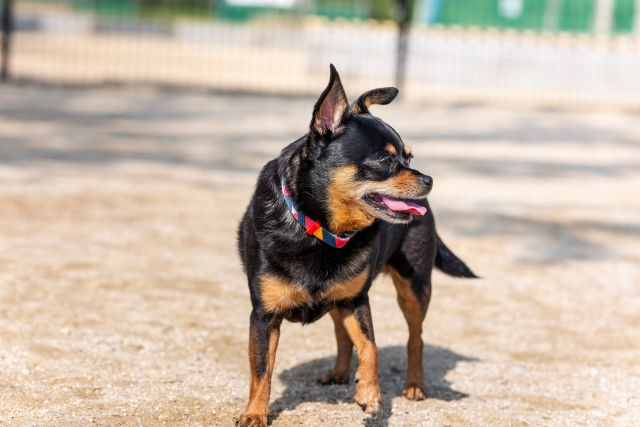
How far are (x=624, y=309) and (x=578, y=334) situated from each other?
2.82ft

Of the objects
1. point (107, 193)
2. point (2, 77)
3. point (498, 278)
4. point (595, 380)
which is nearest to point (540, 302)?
point (498, 278)

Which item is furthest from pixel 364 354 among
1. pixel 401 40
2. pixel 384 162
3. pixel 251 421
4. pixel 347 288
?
pixel 401 40

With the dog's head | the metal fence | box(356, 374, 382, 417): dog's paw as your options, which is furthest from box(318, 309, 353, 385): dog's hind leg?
the metal fence

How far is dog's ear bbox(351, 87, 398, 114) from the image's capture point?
443cm

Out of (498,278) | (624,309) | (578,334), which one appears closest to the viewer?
(578,334)

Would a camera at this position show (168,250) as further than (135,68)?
No

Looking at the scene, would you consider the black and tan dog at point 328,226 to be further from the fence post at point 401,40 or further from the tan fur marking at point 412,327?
the fence post at point 401,40

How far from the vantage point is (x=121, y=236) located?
7.99 m

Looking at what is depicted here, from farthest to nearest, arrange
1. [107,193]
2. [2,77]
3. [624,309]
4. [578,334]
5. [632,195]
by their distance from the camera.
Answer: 1. [2,77]
2. [632,195]
3. [107,193]
4. [624,309]
5. [578,334]

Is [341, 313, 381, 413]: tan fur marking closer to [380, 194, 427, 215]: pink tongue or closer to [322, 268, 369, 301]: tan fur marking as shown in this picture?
[322, 268, 369, 301]: tan fur marking

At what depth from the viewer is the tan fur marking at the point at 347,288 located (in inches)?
163

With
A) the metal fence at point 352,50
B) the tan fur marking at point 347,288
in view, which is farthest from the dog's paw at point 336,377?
the metal fence at point 352,50

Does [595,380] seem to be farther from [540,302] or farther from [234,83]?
[234,83]

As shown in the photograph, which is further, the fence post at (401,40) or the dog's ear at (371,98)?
the fence post at (401,40)
